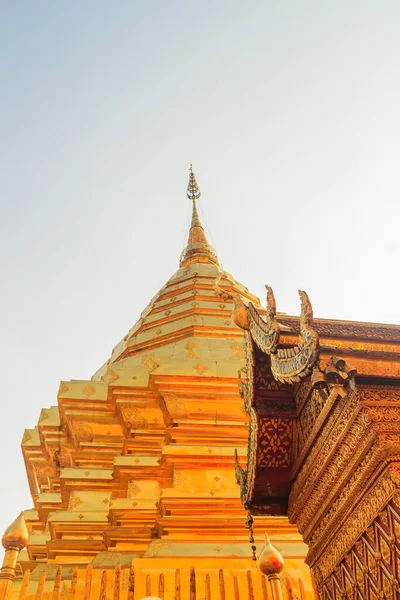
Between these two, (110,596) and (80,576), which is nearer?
(110,596)

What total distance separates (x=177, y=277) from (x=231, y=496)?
8453 mm

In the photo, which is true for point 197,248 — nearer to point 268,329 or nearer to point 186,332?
point 186,332

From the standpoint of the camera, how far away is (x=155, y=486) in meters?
8.47

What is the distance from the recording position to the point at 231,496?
25.0ft

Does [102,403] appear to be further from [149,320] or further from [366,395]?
[366,395]

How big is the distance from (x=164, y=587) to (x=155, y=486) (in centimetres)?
280

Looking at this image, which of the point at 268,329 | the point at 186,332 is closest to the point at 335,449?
the point at 268,329

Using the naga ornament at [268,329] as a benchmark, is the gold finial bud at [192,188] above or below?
above

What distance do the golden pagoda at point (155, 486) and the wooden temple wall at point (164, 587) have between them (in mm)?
12

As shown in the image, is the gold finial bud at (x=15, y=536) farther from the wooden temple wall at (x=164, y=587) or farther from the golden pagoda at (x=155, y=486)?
the wooden temple wall at (x=164, y=587)

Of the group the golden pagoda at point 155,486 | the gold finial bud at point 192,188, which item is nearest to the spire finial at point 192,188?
the gold finial bud at point 192,188

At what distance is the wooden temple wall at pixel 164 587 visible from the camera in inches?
209

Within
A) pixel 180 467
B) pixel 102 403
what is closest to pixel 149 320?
pixel 102 403

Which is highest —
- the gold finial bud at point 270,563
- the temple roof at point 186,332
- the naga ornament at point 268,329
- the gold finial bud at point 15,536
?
the temple roof at point 186,332
